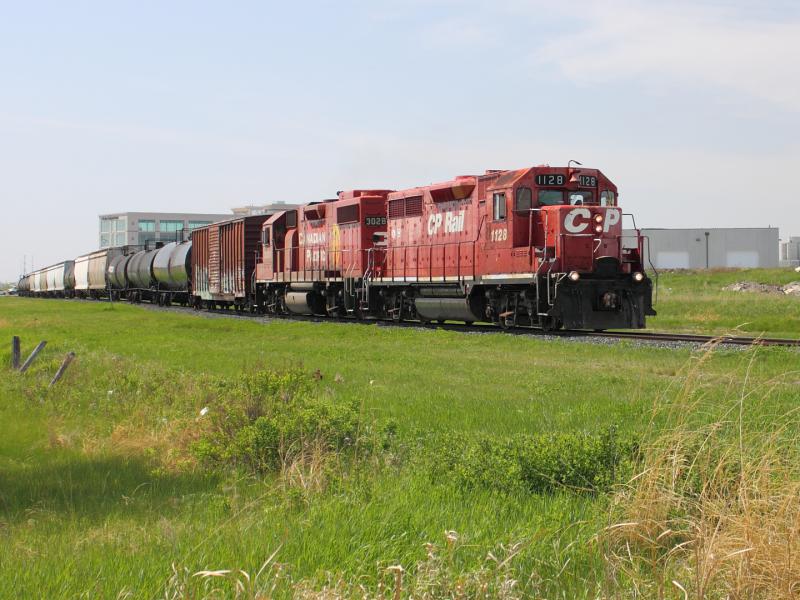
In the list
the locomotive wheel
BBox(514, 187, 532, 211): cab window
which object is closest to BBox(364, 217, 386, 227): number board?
BBox(514, 187, 532, 211): cab window

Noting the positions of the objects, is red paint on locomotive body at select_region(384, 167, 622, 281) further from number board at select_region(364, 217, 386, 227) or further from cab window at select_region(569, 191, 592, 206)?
number board at select_region(364, 217, 386, 227)

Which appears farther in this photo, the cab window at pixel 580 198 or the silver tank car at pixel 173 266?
the silver tank car at pixel 173 266

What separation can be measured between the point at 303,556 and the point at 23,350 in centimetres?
1809

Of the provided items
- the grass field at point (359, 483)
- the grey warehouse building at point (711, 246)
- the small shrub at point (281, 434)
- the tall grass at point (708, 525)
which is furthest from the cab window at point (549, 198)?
the grey warehouse building at point (711, 246)

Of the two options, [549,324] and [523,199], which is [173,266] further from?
[549,324]

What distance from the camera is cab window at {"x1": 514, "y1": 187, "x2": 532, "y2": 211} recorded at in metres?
20.6

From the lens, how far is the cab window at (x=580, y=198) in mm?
20625

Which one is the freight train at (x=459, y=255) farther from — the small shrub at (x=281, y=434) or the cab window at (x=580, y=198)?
the small shrub at (x=281, y=434)

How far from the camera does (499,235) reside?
21.4 meters

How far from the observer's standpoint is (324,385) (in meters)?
12.3

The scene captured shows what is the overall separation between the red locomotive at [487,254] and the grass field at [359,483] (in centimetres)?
424

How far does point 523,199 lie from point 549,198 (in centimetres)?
59

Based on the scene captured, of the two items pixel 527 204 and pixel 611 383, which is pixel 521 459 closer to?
pixel 611 383

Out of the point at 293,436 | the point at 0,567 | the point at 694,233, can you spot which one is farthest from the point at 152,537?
the point at 694,233
